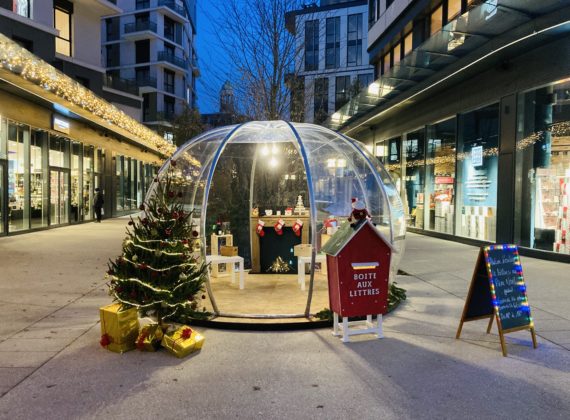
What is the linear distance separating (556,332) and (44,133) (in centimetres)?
1848

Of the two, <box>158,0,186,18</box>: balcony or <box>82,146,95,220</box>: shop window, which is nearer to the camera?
<box>82,146,95,220</box>: shop window

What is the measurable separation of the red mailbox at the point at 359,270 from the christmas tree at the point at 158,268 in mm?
1543

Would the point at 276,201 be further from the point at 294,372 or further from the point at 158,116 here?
the point at 158,116

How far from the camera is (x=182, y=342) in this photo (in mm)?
4660

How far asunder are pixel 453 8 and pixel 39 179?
54.2 ft

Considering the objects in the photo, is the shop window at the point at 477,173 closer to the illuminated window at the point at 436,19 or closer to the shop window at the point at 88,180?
the illuminated window at the point at 436,19

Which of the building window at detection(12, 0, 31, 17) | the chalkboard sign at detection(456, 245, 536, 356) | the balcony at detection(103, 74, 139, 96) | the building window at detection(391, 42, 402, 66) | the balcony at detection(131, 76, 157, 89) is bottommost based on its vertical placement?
the chalkboard sign at detection(456, 245, 536, 356)

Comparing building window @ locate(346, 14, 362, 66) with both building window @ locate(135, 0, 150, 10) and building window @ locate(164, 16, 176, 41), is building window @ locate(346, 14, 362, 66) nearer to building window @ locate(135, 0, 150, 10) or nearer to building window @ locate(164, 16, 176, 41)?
building window @ locate(164, 16, 176, 41)

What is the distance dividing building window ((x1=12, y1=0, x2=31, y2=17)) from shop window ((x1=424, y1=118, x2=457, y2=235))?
18946 millimetres

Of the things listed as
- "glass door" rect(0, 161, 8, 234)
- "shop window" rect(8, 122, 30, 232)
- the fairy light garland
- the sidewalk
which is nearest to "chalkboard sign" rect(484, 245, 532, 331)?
the sidewalk

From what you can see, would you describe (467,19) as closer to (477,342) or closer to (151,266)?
(477,342)

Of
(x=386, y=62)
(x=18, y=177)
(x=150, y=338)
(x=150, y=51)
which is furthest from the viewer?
(x=150, y=51)

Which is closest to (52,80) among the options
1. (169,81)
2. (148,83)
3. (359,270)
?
(359,270)

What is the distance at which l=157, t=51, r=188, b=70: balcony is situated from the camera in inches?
2168
